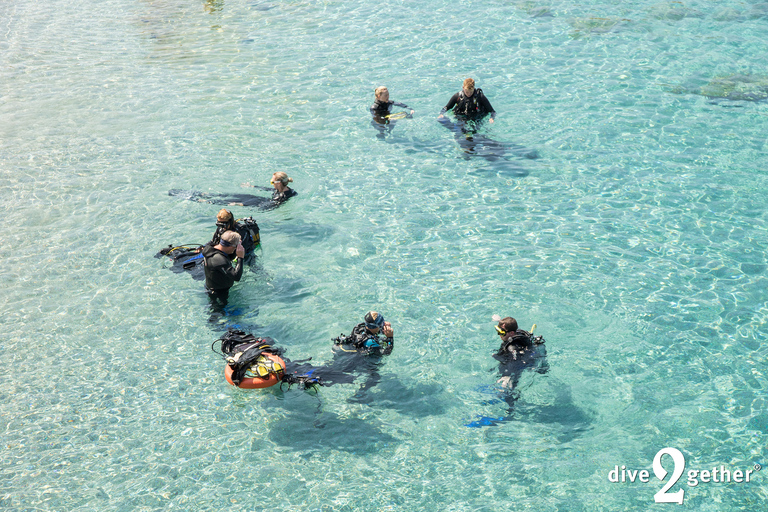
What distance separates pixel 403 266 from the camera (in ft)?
32.2

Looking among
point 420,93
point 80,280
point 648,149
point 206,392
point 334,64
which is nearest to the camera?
point 206,392

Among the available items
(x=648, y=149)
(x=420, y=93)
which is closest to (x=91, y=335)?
(x=420, y=93)

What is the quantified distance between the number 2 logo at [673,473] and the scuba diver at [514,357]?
1596mm

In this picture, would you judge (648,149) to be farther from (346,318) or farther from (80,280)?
(80,280)

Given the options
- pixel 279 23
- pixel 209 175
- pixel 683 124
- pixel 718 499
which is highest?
pixel 279 23

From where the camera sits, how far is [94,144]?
1372 centimetres

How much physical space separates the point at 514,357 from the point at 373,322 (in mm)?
1822

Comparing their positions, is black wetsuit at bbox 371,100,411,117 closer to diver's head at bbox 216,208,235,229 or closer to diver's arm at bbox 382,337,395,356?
diver's head at bbox 216,208,235,229

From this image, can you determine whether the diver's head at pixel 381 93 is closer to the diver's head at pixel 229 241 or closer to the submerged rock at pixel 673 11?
the diver's head at pixel 229 241

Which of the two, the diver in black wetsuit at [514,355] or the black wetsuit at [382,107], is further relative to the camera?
the black wetsuit at [382,107]

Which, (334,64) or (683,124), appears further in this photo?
(334,64)

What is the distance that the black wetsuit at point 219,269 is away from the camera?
28.4ft

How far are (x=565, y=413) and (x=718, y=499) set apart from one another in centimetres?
178

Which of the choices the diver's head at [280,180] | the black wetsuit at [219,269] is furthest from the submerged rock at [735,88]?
the black wetsuit at [219,269]
